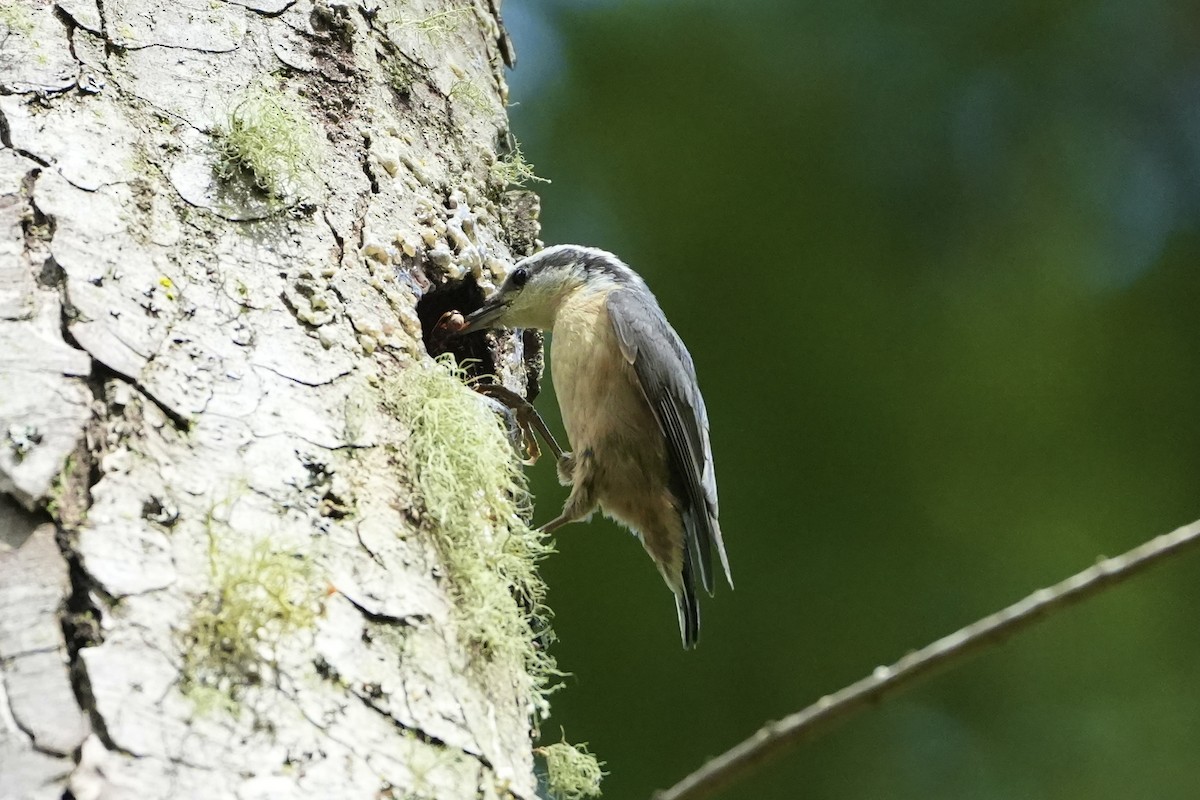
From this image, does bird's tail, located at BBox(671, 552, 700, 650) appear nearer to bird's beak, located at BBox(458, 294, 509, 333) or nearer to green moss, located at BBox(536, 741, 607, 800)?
bird's beak, located at BBox(458, 294, 509, 333)

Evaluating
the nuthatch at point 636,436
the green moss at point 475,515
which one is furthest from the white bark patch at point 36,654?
the nuthatch at point 636,436

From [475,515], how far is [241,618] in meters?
0.45

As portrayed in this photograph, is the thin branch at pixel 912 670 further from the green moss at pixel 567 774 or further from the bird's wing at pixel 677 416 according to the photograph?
the bird's wing at pixel 677 416

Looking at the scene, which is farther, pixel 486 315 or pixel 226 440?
pixel 486 315

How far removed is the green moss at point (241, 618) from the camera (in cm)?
114

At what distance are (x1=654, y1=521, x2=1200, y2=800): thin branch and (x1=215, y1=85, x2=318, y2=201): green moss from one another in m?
1.11

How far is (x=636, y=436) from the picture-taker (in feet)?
8.59

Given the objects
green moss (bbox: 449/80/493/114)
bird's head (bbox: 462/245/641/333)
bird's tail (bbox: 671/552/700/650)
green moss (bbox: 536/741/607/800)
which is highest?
green moss (bbox: 449/80/493/114)

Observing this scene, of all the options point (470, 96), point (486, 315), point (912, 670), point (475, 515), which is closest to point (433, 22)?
point (470, 96)

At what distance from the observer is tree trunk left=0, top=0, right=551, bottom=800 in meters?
1.11

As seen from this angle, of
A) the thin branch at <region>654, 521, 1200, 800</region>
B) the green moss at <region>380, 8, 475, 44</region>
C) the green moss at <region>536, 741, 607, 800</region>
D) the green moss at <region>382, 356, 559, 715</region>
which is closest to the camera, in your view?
the thin branch at <region>654, 521, 1200, 800</region>

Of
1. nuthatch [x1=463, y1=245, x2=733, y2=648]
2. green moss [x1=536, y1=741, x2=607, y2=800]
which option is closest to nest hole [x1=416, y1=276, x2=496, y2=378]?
nuthatch [x1=463, y1=245, x2=733, y2=648]

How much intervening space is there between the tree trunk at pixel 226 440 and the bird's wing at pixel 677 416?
76cm

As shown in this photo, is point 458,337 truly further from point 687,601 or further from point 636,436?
point 687,601
